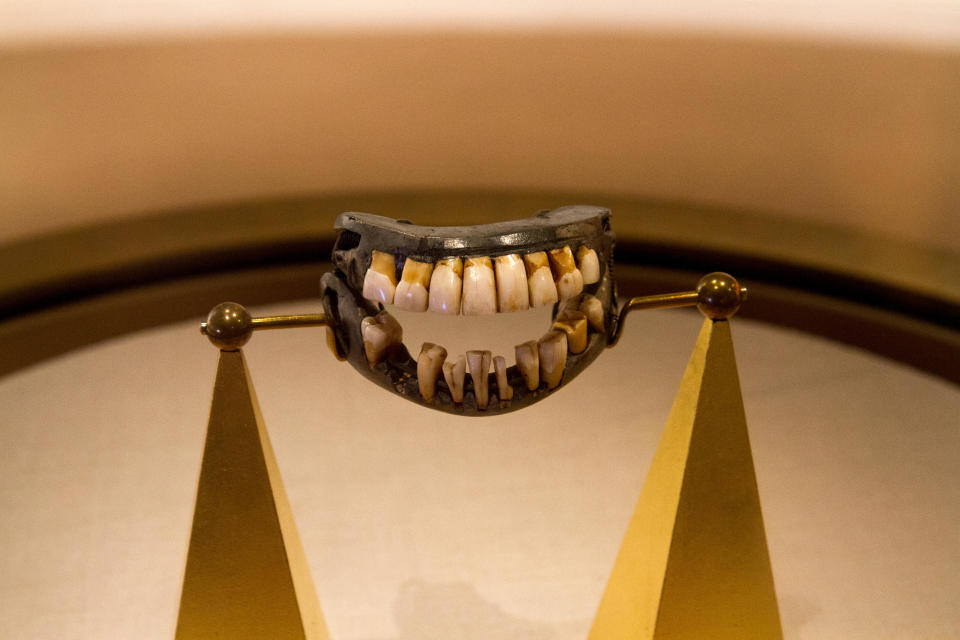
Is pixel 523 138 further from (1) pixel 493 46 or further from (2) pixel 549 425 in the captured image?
(2) pixel 549 425

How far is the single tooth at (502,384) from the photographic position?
774 mm

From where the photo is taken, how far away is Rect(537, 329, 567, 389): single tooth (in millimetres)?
773

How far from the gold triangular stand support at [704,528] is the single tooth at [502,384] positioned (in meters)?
0.17

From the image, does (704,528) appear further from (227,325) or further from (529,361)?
(227,325)

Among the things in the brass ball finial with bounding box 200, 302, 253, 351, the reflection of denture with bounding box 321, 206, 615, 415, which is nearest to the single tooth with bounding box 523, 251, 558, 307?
the reflection of denture with bounding box 321, 206, 615, 415

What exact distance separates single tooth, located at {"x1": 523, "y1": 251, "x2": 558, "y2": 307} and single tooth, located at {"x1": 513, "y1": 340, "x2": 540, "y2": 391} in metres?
0.04

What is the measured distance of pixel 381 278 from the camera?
0.75 m

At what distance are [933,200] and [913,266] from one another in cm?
28

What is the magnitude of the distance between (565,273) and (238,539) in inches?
13.7

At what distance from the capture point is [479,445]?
1.33 m

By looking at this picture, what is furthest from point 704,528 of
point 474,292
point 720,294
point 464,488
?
point 464,488

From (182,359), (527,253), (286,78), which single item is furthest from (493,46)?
(527,253)

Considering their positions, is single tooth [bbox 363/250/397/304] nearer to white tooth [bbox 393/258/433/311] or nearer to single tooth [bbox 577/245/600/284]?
white tooth [bbox 393/258/433/311]

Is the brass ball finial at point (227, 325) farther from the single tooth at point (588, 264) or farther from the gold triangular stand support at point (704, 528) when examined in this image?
the gold triangular stand support at point (704, 528)
